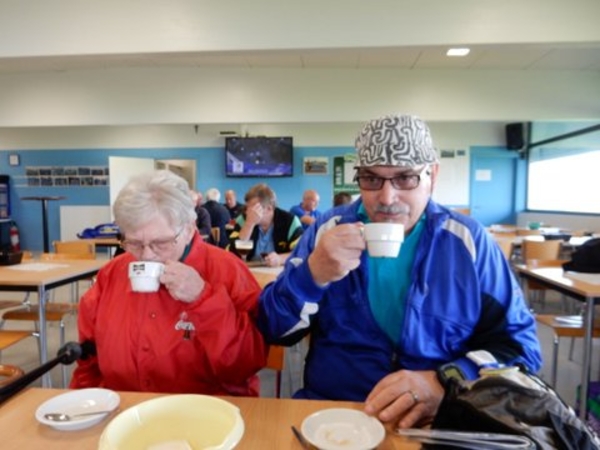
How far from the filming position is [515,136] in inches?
324

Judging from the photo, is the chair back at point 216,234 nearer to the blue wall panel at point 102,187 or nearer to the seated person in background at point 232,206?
the seated person in background at point 232,206

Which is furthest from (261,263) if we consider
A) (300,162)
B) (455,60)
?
(300,162)

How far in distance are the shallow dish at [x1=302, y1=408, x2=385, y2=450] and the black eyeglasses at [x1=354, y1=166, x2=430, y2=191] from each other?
58 centimetres

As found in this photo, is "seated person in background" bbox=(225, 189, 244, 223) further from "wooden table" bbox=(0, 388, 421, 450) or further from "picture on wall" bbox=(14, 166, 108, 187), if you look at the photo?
"wooden table" bbox=(0, 388, 421, 450)

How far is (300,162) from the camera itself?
28.2 ft

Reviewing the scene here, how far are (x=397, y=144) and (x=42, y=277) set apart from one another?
246 centimetres

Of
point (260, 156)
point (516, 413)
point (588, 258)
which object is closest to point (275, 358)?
point (516, 413)

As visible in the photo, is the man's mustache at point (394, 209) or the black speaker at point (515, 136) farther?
the black speaker at point (515, 136)

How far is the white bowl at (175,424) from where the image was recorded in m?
0.73

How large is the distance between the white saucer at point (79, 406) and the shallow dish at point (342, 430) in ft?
1.41

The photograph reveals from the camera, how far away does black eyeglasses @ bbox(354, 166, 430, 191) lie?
3.60 ft

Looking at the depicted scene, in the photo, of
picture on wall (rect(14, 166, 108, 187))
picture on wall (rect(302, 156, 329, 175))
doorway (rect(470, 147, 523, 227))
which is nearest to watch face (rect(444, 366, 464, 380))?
picture on wall (rect(302, 156, 329, 175))

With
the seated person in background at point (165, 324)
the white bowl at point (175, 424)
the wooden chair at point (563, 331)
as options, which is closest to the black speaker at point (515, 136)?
the wooden chair at point (563, 331)

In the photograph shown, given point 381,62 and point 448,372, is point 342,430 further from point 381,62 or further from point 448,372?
point 381,62
